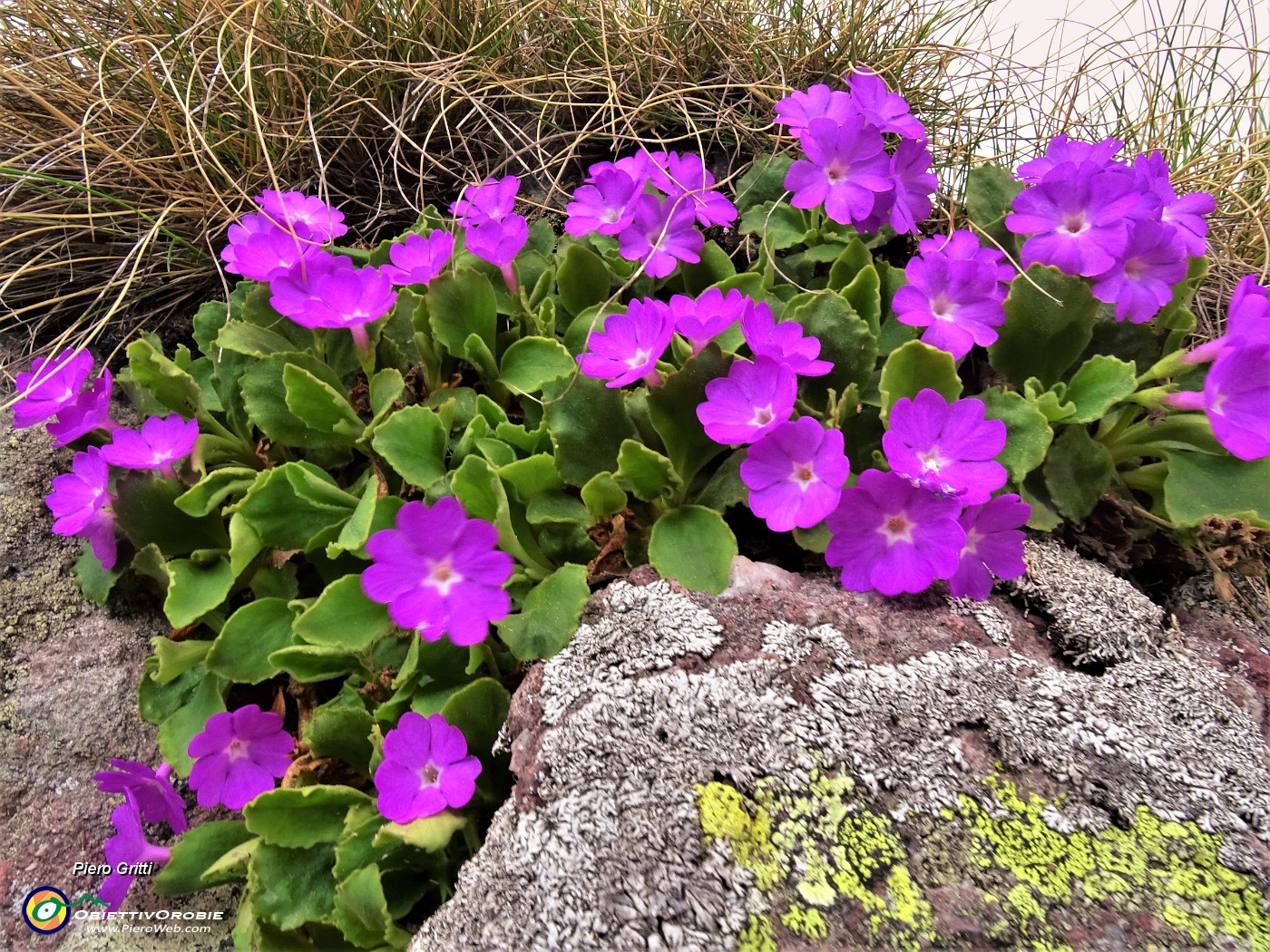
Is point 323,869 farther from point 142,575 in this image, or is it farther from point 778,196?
point 778,196

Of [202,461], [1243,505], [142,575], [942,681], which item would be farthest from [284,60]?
[1243,505]

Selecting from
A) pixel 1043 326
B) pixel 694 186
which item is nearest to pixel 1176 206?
pixel 1043 326

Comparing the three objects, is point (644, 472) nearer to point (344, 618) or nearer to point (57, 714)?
point (344, 618)

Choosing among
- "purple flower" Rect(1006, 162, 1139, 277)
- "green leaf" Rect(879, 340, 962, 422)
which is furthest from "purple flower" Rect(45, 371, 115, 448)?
"purple flower" Rect(1006, 162, 1139, 277)

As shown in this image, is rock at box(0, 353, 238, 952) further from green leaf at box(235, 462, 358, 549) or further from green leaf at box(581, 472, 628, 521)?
green leaf at box(581, 472, 628, 521)

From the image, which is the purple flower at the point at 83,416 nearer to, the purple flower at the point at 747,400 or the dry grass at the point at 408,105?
the dry grass at the point at 408,105

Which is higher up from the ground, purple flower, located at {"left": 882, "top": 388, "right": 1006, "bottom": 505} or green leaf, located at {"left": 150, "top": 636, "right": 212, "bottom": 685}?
purple flower, located at {"left": 882, "top": 388, "right": 1006, "bottom": 505}

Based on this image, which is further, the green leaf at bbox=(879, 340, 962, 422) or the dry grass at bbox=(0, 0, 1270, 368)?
the dry grass at bbox=(0, 0, 1270, 368)

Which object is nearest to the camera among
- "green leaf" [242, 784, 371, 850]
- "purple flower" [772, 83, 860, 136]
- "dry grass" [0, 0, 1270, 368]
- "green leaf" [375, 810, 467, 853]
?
"green leaf" [375, 810, 467, 853]
